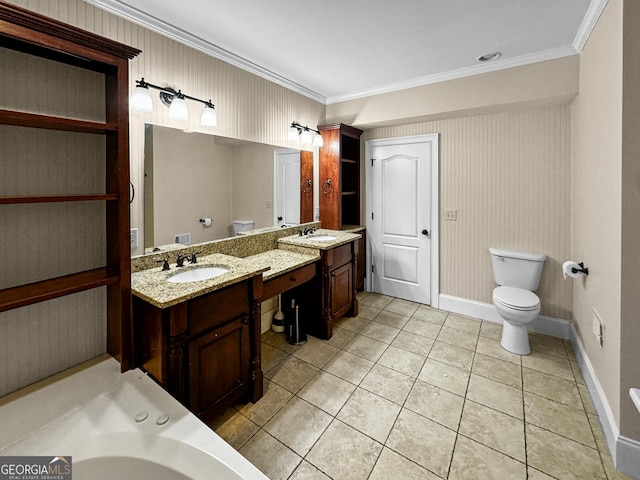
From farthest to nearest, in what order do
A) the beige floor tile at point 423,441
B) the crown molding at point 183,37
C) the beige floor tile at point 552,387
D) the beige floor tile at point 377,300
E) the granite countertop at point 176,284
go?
the beige floor tile at point 377,300
the beige floor tile at point 552,387
the crown molding at point 183,37
the beige floor tile at point 423,441
the granite countertop at point 176,284

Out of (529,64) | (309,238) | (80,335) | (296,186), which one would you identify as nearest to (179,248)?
(80,335)

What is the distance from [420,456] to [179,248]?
1949 millimetres

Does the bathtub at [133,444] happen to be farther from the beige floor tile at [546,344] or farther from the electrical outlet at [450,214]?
the electrical outlet at [450,214]

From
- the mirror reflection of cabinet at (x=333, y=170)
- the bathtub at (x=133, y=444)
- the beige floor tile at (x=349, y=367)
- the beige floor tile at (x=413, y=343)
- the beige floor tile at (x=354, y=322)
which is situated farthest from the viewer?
the mirror reflection of cabinet at (x=333, y=170)

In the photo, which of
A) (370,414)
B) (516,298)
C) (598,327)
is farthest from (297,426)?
(516,298)

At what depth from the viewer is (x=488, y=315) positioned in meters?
3.19

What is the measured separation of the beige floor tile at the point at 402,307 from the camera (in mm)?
3422

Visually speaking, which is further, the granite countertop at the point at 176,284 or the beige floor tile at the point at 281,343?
the beige floor tile at the point at 281,343

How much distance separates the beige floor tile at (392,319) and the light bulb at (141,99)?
2.73 meters

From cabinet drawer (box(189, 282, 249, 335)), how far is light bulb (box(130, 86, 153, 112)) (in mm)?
1200

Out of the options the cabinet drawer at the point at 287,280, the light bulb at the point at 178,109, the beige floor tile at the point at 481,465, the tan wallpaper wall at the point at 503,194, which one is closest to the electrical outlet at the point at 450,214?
the tan wallpaper wall at the point at 503,194

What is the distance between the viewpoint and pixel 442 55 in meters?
2.56

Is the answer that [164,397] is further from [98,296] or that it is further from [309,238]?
[309,238]

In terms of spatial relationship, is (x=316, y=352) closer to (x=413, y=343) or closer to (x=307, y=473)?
(x=413, y=343)
